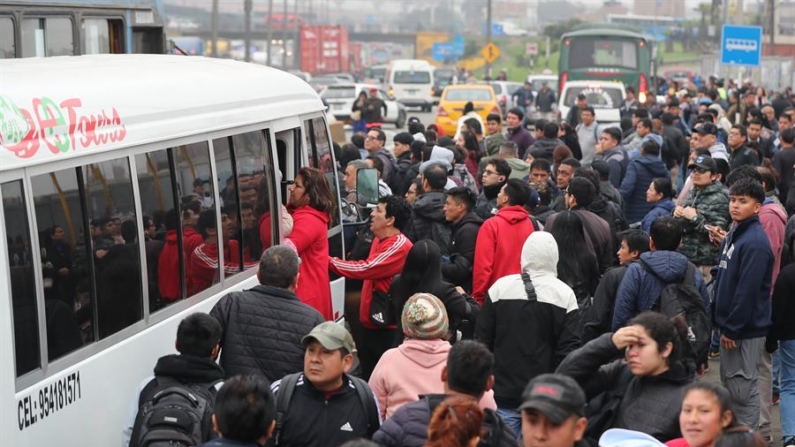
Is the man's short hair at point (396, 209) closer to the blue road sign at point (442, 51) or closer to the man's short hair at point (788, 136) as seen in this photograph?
the man's short hair at point (788, 136)

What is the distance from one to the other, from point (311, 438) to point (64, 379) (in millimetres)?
1137

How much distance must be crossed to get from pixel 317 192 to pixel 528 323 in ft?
6.22

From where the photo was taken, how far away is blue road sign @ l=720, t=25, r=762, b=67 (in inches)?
1304

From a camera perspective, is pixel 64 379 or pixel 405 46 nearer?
pixel 64 379

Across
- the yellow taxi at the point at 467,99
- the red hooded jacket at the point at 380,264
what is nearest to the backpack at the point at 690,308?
the red hooded jacket at the point at 380,264

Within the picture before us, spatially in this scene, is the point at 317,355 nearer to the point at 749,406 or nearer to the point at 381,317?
the point at 381,317

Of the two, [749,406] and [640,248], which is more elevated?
[640,248]

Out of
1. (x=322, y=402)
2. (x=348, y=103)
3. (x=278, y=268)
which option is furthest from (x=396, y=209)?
(x=348, y=103)

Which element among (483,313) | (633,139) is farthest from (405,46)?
(483,313)

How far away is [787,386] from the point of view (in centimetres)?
873

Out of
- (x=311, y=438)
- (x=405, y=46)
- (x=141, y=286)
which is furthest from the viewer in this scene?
(x=405, y=46)

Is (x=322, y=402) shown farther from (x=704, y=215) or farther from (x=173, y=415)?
(x=704, y=215)

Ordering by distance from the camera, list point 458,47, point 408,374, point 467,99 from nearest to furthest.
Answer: point 408,374 → point 467,99 → point 458,47

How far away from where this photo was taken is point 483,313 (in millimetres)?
7156
